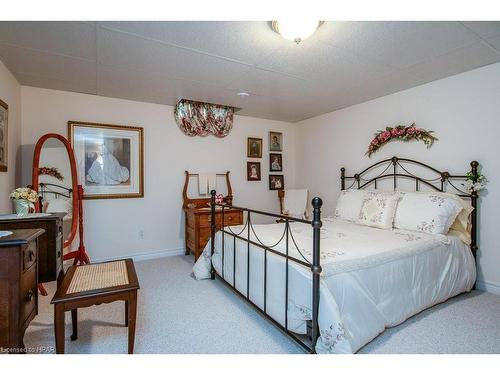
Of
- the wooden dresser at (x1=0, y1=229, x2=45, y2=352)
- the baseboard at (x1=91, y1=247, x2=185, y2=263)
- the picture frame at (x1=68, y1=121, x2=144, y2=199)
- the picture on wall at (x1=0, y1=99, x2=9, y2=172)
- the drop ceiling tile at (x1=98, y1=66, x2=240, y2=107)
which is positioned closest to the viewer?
the wooden dresser at (x1=0, y1=229, x2=45, y2=352)

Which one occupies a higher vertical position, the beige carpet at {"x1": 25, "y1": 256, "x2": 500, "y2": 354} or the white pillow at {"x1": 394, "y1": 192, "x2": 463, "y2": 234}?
the white pillow at {"x1": 394, "y1": 192, "x2": 463, "y2": 234}

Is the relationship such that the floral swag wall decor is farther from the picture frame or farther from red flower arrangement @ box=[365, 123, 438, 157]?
red flower arrangement @ box=[365, 123, 438, 157]

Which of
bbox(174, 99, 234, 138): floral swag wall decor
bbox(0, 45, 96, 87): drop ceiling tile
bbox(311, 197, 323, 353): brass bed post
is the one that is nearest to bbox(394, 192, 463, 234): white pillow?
bbox(311, 197, 323, 353): brass bed post

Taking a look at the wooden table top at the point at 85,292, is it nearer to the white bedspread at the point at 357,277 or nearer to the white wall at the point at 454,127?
the white bedspread at the point at 357,277

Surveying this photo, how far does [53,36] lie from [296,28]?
181cm

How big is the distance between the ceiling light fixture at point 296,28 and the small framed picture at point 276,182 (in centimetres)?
303

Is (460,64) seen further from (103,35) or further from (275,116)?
(103,35)

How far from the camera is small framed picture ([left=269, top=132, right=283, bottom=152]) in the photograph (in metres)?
4.77

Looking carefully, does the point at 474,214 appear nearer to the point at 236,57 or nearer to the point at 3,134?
the point at 236,57

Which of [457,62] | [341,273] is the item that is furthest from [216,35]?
Result: [457,62]

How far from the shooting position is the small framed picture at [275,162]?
15.7 ft

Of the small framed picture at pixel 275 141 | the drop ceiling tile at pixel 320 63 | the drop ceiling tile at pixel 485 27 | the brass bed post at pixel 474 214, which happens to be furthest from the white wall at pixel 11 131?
the brass bed post at pixel 474 214

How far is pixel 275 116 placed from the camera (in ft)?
14.9

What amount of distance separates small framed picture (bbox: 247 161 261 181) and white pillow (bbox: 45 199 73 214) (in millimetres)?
2582
